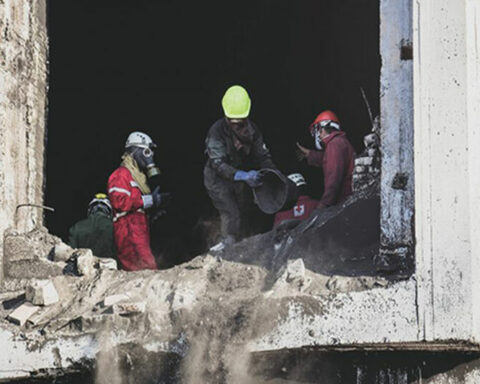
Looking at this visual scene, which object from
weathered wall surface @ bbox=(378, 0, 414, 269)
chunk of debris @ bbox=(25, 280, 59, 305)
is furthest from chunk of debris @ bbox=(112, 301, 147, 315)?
weathered wall surface @ bbox=(378, 0, 414, 269)

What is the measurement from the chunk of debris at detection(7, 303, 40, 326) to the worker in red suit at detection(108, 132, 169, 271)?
2078mm

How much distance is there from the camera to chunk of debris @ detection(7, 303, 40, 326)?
9016 millimetres

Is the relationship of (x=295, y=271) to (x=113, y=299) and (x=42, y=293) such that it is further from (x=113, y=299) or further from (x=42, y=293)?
(x=42, y=293)

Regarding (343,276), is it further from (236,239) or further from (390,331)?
(236,239)

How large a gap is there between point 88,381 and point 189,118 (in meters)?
7.36

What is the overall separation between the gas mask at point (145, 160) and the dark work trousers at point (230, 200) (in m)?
0.73

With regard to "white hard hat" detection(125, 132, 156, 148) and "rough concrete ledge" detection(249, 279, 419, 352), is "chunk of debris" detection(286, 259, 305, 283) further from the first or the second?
"white hard hat" detection(125, 132, 156, 148)

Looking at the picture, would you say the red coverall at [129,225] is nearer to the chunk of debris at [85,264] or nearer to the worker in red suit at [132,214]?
the worker in red suit at [132,214]

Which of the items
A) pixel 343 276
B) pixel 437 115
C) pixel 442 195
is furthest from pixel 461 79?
pixel 343 276

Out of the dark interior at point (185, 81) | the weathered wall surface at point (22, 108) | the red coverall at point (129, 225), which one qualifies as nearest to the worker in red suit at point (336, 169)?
the red coverall at point (129, 225)

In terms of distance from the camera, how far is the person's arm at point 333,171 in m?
10.1

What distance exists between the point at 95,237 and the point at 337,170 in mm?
3020

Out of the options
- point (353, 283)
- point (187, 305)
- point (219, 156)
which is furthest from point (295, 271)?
point (219, 156)

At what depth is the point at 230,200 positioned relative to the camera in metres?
11.3
